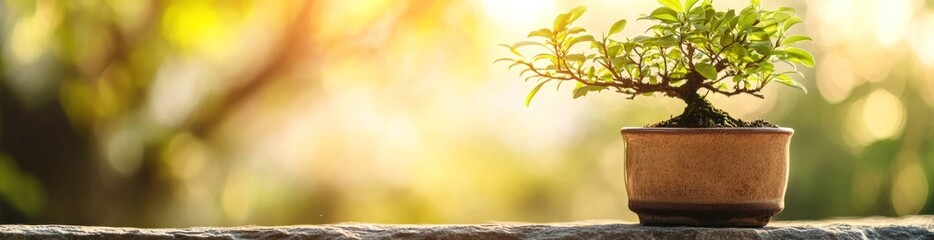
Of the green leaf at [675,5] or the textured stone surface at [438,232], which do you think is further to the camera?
the green leaf at [675,5]

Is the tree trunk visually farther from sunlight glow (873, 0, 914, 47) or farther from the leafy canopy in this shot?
sunlight glow (873, 0, 914, 47)

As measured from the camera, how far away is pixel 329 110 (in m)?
6.02

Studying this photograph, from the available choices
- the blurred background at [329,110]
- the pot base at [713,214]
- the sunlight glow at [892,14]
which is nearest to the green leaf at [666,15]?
the pot base at [713,214]

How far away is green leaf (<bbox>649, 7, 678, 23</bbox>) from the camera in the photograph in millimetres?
1598

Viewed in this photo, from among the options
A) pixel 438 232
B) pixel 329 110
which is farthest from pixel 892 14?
pixel 438 232

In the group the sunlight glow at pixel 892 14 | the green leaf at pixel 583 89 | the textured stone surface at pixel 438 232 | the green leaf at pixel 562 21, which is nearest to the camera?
the textured stone surface at pixel 438 232

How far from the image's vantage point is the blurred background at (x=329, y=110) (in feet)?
16.7

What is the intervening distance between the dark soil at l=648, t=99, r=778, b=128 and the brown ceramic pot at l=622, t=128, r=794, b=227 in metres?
0.08

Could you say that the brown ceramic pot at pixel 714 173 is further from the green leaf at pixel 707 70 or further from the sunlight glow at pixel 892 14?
the sunlight glow at pixel 892 14

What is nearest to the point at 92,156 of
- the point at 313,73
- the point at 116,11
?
the point at 116,11

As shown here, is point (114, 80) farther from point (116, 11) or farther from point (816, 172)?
point (816, 172)

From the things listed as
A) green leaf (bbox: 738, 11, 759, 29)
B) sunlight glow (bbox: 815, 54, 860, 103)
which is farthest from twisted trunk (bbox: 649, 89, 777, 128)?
sunlight glow (bbox: 815, 54, 860, 103)

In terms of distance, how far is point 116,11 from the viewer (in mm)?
5035

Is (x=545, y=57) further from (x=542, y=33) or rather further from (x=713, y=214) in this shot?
(x=713, y=214)
